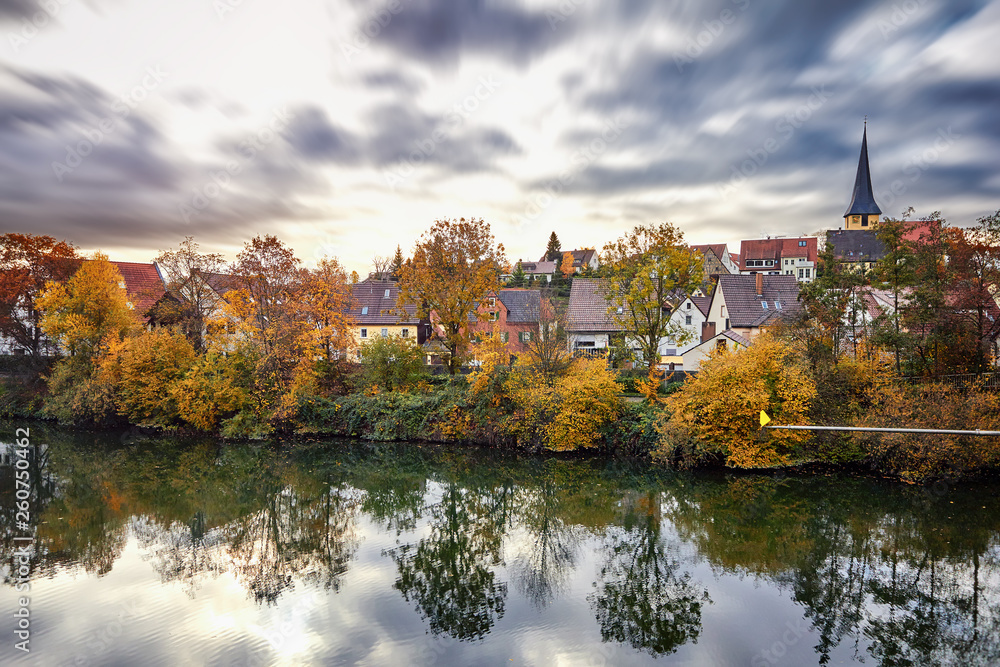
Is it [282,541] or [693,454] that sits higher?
[693,454]

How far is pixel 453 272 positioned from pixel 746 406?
48.2 ft

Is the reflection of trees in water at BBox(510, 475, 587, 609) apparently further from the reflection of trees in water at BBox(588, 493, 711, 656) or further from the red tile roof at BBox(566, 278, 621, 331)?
the red tile roof at BBox(566, 278, 621, 331)

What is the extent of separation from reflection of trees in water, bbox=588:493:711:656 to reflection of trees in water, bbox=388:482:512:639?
226 centimetres

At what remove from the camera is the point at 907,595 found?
10906 mm

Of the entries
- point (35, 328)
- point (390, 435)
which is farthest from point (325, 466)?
point (35, 328)

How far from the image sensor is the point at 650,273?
80.1ft

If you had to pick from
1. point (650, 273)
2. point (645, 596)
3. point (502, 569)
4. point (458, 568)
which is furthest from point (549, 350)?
point (645, 596)

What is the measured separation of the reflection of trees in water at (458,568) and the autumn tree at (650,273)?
1125 cm

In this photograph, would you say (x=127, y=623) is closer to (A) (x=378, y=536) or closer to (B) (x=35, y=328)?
(A) (x=378, y=536)

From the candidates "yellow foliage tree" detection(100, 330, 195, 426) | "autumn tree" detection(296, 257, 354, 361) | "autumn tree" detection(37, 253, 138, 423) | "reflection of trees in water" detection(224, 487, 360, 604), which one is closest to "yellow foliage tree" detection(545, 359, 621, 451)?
"reflection of trees in water" detection(224, 487, 360, 604)

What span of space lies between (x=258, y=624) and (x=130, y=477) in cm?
1333

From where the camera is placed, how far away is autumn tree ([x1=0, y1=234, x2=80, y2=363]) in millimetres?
29656

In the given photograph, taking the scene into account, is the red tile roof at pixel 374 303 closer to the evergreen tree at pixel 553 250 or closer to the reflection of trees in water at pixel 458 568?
the reflection of trees in water at pixel 458 568

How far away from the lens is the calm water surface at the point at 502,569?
30.7ft
